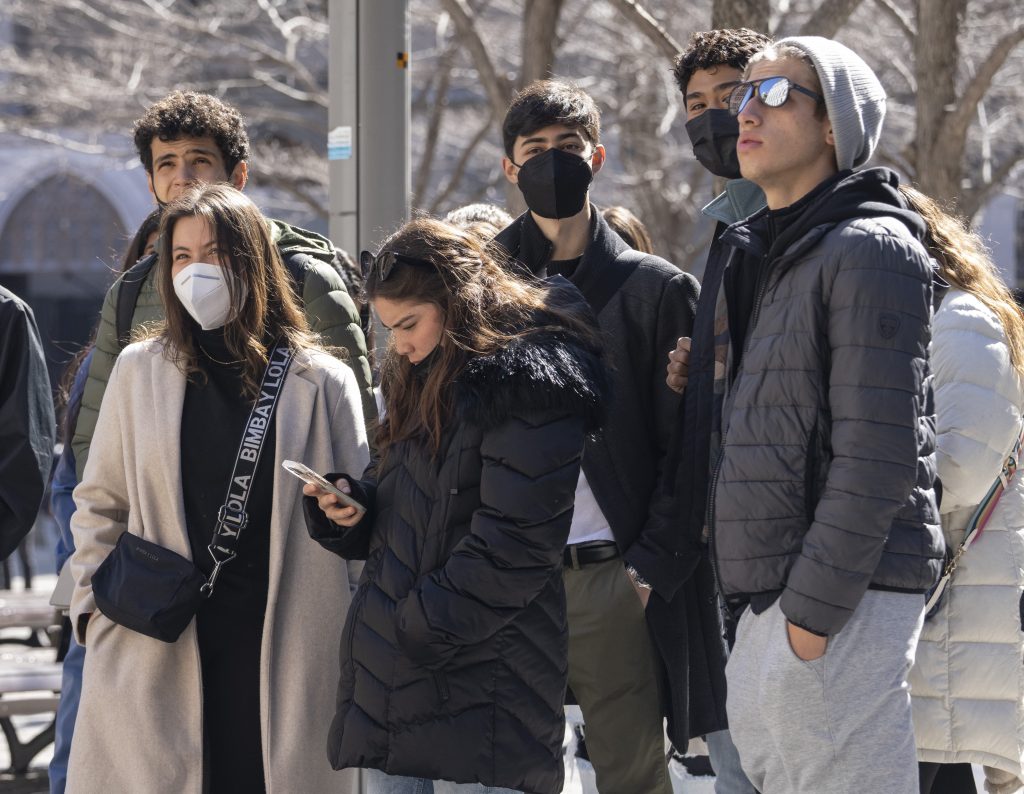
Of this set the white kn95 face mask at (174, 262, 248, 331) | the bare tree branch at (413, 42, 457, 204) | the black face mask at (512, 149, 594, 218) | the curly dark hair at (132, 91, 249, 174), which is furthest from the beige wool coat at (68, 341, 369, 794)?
the bare tree branch at (413, 42, 457, 204)

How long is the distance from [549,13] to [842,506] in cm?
758

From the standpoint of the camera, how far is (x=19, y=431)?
411cm

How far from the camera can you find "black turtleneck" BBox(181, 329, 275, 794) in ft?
11.4

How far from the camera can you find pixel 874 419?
2713 millimetres

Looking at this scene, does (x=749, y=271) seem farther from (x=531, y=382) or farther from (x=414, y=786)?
(x=414, y=786)

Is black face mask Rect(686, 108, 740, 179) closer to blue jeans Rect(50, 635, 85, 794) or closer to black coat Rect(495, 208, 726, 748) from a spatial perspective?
black coat Rect(495, 208, 726, 748)

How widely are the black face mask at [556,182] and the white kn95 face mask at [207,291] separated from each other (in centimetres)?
92

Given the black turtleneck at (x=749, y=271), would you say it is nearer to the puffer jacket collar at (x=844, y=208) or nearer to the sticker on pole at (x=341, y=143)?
the puffer jacket collar at (x=844, y=208)

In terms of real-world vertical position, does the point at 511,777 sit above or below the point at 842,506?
below

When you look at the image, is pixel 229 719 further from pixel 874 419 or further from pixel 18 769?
pixel 18 769

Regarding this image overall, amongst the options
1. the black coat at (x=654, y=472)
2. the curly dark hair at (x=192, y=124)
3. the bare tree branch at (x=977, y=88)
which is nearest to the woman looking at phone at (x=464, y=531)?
the black coat at (x=654, y=472)

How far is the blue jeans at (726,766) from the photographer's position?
12.4ft

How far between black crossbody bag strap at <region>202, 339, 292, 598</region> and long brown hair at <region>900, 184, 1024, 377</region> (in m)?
1.68

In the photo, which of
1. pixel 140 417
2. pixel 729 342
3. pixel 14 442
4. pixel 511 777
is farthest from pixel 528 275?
pixel 14 442
